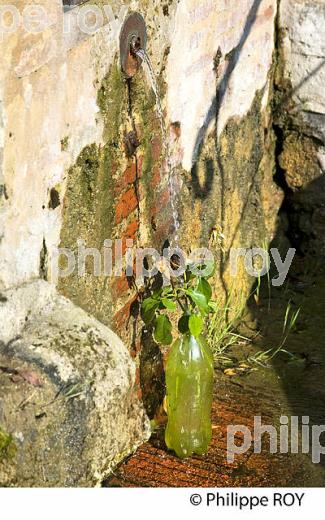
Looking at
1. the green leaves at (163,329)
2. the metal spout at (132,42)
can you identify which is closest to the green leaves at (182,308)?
the green leaves at (163,329)

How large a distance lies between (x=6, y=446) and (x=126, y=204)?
3.52 ft

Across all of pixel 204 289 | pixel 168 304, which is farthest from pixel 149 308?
pixel 204 289

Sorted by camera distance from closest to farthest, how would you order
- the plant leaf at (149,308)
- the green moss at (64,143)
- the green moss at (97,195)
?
the green moss at (64,143), the green moss at (97,195), the plant leaf at (149,308)

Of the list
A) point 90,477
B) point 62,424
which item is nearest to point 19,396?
point 62,424

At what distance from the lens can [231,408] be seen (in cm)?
402

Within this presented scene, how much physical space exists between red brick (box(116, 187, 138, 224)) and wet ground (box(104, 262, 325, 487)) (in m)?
0.83

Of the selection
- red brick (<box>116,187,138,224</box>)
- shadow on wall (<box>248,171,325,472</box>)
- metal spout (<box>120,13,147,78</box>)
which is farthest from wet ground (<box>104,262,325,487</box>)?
metal spout (<box>120,13,147,78</box>)

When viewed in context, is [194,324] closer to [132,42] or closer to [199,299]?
[199,299]

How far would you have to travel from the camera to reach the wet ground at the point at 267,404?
353cm

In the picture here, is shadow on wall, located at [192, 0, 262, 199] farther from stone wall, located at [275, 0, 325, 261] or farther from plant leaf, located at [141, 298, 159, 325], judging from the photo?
plant leaf, located at [141, 298, 159, 325]

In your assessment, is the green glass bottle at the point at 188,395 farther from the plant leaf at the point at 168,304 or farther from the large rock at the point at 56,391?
the large rock at the point at 56,391

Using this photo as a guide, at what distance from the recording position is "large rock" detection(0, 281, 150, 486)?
2963 millimetres

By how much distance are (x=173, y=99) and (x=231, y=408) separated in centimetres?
123

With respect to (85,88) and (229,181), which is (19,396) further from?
(229,181)
